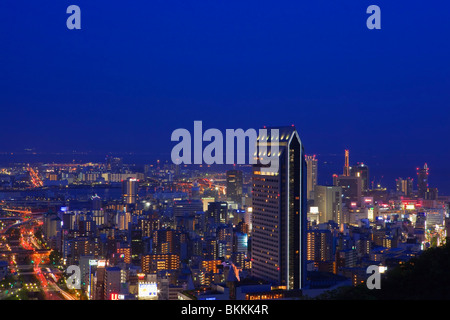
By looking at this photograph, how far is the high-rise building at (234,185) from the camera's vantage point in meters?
20.5

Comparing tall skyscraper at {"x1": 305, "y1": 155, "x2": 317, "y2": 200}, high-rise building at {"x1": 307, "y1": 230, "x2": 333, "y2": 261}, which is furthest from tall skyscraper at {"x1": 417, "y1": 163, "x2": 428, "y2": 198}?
high-rise building at {"x1": 307, "y1": 230, "x2": 333, "y2": 261}

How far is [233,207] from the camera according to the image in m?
19.5

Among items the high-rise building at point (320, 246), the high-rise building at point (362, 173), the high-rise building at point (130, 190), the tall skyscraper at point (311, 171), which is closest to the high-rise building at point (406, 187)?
the high-rise building at point (362, 173)

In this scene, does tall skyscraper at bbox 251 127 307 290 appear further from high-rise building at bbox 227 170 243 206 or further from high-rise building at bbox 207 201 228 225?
high-rise building at bbox 227 170 243 206

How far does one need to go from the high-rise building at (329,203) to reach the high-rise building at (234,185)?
2630mm

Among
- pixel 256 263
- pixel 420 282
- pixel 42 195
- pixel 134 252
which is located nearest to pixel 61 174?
pixel 42 195

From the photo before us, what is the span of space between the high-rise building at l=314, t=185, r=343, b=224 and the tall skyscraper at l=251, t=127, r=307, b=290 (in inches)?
390

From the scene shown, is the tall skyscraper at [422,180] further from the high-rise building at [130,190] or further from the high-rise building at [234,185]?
the high-rise building at [130,190]

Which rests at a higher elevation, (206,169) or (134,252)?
(206,169)

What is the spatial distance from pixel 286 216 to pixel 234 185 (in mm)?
12099

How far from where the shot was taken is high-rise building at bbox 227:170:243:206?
20.5m
